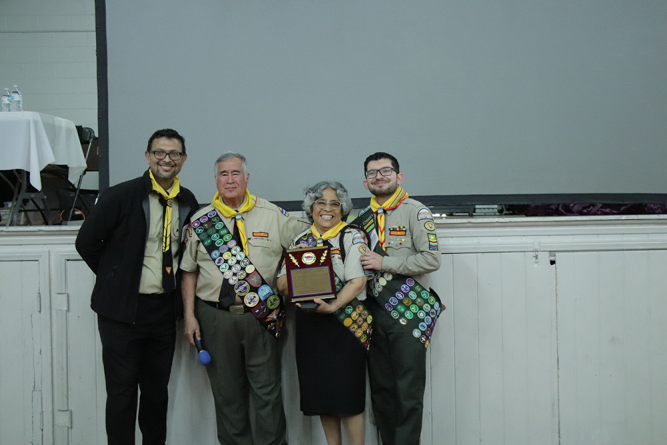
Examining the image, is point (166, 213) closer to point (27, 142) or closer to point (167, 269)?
point (167, 269)

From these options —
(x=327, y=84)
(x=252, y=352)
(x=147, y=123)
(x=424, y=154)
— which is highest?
(x=327, y=84)

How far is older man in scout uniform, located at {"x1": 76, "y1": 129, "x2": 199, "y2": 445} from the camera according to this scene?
6.03 ft

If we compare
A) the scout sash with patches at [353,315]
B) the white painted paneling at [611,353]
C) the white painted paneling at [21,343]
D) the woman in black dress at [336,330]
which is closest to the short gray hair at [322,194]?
the woman in black dress at [336,330]

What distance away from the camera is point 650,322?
2.29 m

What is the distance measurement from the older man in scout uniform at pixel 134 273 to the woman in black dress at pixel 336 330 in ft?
1.76

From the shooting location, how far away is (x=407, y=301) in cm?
195

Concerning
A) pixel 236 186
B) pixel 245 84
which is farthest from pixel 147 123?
pixel 236 186

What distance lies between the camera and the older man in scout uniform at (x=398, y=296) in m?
1.90

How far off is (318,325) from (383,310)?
0.30 metres

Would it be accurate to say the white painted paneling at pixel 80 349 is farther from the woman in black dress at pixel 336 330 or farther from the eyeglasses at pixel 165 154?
the woman in black dress at pixel 336 330

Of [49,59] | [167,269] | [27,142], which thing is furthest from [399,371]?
[49,59]

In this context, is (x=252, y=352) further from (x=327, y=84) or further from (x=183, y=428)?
(x=327, y=84)

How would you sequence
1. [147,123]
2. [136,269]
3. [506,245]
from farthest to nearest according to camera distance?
[147,123] < [506,245] < [136,269]

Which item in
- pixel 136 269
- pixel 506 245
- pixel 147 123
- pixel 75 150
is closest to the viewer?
pixel 136 269
